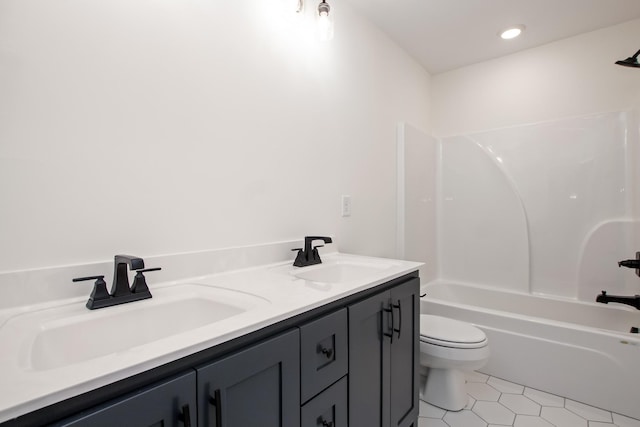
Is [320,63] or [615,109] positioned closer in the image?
[320,63]

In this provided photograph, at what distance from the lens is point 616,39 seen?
86.0 inches

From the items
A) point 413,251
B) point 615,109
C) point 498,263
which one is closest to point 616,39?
point 615,109

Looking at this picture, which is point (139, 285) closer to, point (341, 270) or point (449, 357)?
point (341, 270)

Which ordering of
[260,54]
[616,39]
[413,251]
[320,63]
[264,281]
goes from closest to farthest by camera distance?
[264,281] → [260,54] → [320,63] → [616,39] → [413,251]

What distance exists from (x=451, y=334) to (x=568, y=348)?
30.0 inches

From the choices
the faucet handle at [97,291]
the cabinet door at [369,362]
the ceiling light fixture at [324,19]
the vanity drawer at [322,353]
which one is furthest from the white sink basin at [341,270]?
the ceiling light fixture at [324,19]

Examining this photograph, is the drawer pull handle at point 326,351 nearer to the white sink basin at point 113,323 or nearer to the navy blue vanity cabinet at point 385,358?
the navy blue vanity cabinet at point 385,358

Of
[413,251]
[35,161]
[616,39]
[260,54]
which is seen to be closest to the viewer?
[35,161]

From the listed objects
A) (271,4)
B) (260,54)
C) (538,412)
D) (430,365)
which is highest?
(271,4)

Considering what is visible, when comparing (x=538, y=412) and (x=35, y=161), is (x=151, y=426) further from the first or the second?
(x=538, y=412)

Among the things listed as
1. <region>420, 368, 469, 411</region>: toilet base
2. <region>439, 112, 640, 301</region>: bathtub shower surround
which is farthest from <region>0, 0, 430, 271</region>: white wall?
<region>439, 112, 640, 301</region>: bathtub shower surround

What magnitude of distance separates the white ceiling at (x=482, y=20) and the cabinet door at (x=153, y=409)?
2119 millimetres

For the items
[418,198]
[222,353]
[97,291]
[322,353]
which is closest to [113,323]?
[97,291]

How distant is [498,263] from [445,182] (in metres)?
0.83
